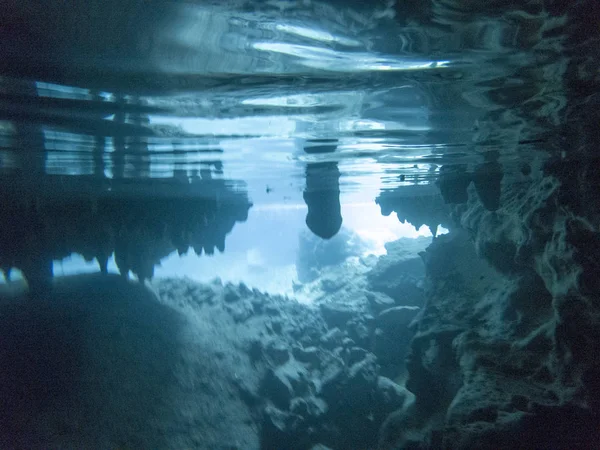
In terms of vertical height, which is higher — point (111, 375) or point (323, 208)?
point (323, 208)

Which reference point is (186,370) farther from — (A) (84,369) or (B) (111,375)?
(A) (84,369)

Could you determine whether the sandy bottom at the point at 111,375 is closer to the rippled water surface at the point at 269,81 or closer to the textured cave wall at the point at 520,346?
the rippled water surface at the point at 269,81

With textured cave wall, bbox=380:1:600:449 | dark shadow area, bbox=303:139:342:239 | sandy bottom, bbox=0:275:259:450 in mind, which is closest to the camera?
textured cave wall, bbox=380:1:600:449

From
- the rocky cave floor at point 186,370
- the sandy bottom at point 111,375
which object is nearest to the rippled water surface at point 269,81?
the sandy bottom at point 111,375

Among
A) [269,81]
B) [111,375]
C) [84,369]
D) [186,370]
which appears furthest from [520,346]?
[84,369]

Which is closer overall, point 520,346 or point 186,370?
point 520,346

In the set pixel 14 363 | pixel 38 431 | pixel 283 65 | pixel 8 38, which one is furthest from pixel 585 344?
pixel 14 363

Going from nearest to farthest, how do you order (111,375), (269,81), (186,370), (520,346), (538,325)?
(269,81), (520,346), (538,325), (111,375), (186,370)

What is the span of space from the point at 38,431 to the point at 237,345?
7.38 m

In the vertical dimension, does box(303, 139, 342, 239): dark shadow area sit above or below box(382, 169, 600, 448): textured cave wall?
above

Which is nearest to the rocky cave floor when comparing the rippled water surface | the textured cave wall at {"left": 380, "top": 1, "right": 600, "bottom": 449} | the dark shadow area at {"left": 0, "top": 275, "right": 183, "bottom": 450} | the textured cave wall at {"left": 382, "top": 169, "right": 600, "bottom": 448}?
the dark shadow area at {"left": 0, "top": 275, "right": 183, "bottom": 450}

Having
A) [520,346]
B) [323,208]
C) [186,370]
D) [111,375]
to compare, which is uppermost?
[323,208]

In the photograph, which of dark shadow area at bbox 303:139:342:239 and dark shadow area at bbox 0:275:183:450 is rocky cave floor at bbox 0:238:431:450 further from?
dark shadow area at bbox 303:139:342:239

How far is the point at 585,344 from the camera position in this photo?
321 inches
